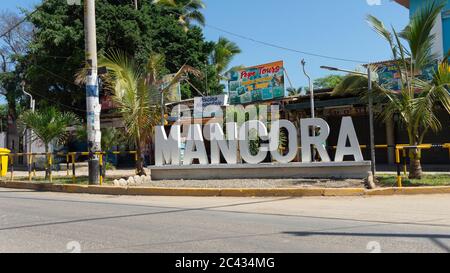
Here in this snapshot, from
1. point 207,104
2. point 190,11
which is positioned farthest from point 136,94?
point 190,11

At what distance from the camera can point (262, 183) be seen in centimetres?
1436

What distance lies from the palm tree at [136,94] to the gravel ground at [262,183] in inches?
92.5

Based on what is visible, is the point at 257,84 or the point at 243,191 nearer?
the point at 243,191

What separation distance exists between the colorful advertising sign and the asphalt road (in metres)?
16.0

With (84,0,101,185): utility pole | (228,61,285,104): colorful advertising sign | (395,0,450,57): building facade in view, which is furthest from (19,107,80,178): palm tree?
(395,0,450,57): building facade

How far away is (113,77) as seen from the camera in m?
17.8

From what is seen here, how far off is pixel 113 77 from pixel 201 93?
671 inches

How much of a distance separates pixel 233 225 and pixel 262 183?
5.99m

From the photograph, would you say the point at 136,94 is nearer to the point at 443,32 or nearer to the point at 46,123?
the point at 46,123

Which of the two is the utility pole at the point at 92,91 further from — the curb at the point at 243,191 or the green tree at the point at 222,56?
the green tree at the point at 222,56

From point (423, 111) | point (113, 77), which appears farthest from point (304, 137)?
point (113, 77)

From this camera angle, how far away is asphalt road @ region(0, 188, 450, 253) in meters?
6.71
